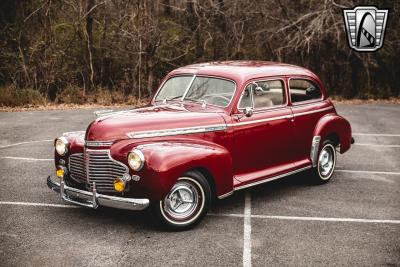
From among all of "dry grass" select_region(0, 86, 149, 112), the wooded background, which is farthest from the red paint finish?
the wooded background

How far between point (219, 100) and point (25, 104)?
12150 mm

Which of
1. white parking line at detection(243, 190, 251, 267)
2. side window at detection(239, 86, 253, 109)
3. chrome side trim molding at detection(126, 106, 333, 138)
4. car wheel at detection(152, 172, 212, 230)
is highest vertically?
side window at detection(239, 86, 253, 109)

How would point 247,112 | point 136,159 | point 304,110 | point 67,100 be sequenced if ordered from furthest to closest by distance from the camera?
point 67,100, point 304,110, point 247,112, point 136,159

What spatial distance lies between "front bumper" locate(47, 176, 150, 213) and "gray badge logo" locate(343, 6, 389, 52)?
15119 millimetres

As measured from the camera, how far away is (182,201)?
555 cm

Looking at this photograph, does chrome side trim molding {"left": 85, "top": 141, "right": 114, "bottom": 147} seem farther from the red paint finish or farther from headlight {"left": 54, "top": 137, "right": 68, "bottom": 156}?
headlight {"left": 54, "top": 137, "right": 68, "bottom": 156}

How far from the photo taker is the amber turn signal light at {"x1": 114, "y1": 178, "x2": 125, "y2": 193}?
519 cm

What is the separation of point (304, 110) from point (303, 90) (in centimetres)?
62

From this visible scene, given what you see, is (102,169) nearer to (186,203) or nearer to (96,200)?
(96,200)

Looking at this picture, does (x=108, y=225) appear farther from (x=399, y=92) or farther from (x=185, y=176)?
(x=399, y=92)

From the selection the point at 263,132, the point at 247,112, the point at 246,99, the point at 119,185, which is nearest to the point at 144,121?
the point at 119,185

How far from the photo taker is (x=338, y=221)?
5953mm

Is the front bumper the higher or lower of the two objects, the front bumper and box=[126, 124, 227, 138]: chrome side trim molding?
the lower

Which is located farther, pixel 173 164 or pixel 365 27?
pixel 365 27
